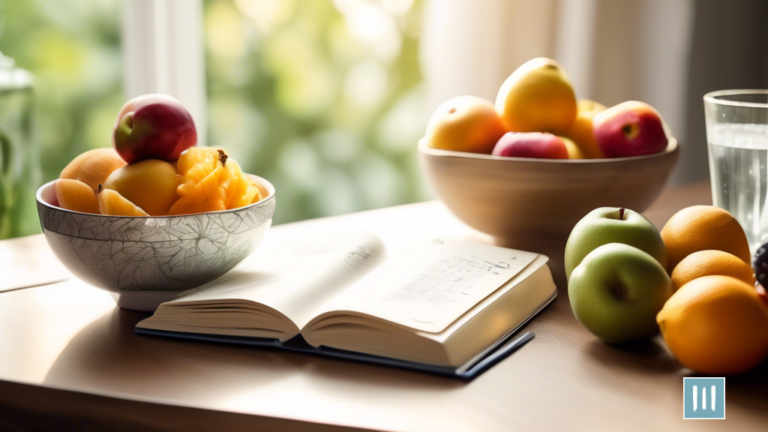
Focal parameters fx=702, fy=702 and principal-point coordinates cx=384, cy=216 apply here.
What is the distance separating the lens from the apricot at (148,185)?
0.70 meters

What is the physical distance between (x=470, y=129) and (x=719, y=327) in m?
0.45

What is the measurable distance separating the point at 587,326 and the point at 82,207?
0.51m

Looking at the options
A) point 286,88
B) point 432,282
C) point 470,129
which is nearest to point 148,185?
point 432,282

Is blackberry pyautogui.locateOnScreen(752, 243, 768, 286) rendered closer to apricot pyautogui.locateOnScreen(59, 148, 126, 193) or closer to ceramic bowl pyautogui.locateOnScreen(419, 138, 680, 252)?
ceramic bowl pyautogui.locateOnScreen(419, 138, 680, 252)

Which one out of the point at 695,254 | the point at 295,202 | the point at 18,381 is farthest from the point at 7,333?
the point at 295,202

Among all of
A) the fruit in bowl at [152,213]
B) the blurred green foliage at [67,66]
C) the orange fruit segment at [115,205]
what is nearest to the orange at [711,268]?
the fruit in bowl at [152,213]

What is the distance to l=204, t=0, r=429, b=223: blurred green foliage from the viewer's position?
108 inches

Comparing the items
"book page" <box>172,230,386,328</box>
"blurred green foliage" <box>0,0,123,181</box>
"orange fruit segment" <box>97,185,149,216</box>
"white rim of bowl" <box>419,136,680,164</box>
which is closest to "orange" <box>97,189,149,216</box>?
"orange fruit segment" <box>97,185,149,216</box>

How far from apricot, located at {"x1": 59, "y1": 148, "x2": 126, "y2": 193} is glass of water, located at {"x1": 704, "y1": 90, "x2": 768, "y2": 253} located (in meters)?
0.71

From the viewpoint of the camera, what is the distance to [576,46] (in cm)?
212

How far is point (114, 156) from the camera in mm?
768

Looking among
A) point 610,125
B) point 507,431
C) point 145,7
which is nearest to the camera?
point 507,431

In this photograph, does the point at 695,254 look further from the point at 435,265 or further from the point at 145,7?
the point at 145,7

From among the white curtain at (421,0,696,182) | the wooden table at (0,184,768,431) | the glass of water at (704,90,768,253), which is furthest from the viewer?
the white curtain at (421,0,696,182)
